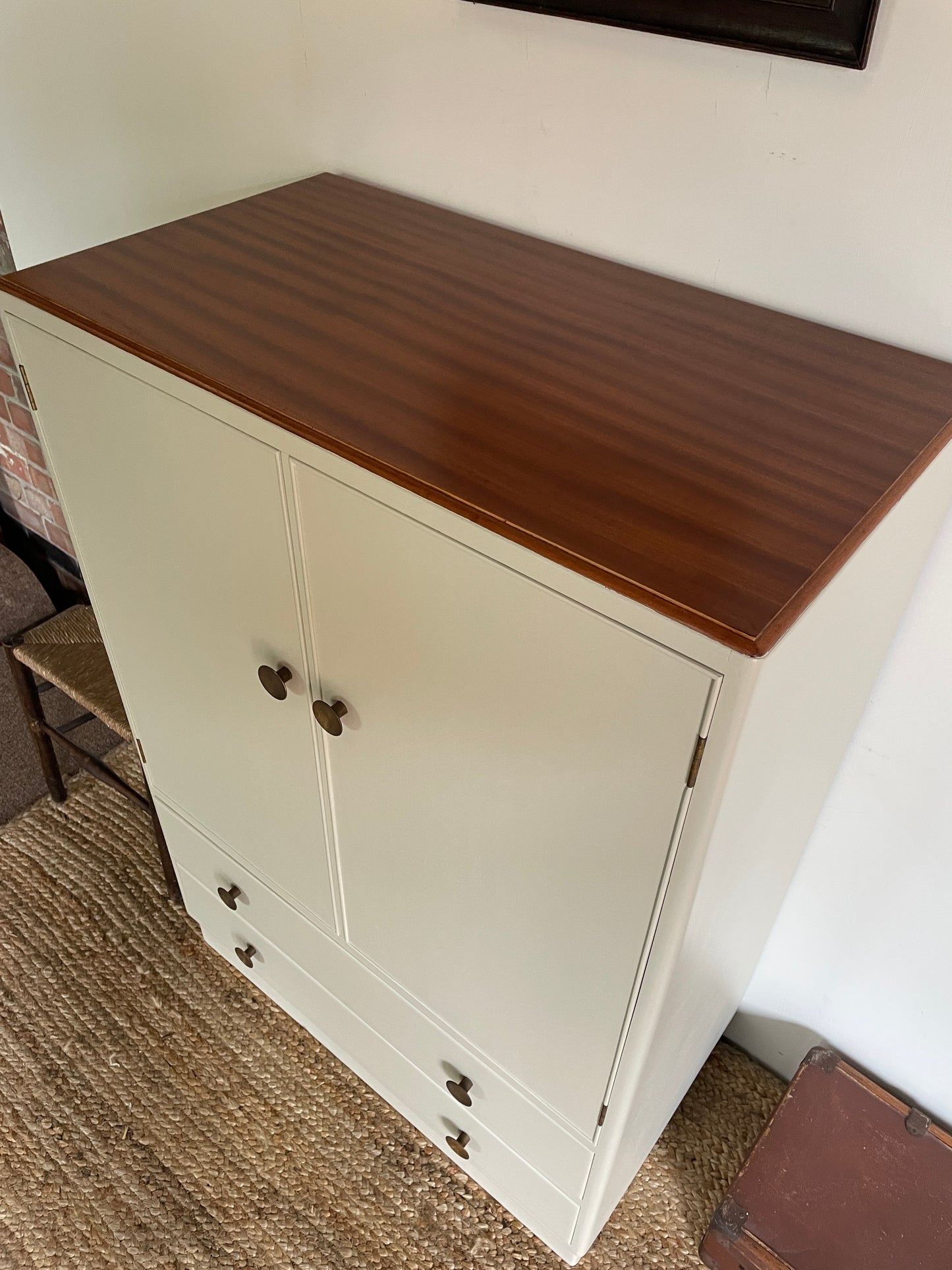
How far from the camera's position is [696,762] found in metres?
0.64

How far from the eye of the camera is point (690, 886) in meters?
0.73

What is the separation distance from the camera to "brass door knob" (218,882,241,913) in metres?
1.38

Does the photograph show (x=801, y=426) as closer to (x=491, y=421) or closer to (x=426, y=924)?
(x=491, y=421)

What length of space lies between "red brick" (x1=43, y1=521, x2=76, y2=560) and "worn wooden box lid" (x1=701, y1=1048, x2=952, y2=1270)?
1.73m

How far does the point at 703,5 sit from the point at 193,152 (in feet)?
2.53

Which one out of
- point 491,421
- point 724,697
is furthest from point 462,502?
point 724,697

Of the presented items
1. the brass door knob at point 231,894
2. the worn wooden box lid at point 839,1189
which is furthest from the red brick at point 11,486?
the worn wooden box lid at point 839,1189

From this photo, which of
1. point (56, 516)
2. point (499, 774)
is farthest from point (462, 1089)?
point (56, 516)

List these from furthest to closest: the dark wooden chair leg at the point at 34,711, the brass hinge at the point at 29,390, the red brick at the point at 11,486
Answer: the red brick at the point at 11,486 → the dark wooden chair leg at the point at 34,711 → the brass hinge at the point at 29,390

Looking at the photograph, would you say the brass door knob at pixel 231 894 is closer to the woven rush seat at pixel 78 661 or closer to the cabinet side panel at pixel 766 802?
the woven rush seat at pixel 78 661

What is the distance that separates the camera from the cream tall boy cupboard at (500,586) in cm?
66

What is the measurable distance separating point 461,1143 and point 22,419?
1595 mm

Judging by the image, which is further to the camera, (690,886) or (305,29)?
(305,29)

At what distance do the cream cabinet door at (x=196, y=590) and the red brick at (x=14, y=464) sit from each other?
3.40 feet
